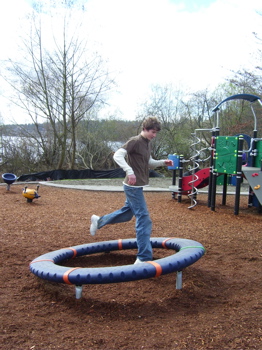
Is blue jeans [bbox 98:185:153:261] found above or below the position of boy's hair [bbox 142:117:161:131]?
below

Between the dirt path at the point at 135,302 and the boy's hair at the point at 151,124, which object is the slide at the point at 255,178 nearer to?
the dirt path at the point at 135,302

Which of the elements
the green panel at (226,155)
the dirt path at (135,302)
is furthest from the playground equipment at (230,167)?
the dirt path at (135,302)

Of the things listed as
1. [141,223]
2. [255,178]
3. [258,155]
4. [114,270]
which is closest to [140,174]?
[141,223]

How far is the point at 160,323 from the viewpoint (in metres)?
2.56

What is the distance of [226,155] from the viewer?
7238 mm

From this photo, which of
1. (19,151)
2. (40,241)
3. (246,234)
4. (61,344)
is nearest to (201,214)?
(246,234)

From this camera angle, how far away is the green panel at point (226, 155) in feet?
23.2

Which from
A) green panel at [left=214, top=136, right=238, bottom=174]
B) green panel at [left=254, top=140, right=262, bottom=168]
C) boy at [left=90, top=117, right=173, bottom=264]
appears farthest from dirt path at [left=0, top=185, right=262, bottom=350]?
green panel at [left=254, top=140, right=262, bottom=168]

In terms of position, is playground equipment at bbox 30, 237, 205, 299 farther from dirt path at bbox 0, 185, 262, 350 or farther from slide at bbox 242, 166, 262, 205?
slide at bbox 242, 166, 262, 205

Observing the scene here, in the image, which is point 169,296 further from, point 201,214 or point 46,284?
point 201,214

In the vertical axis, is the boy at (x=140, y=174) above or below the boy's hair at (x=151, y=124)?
below

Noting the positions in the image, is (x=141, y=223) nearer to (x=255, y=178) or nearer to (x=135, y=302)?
(x=135, y=302)

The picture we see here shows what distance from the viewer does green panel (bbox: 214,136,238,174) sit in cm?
706

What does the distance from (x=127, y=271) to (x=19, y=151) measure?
22.3 m
